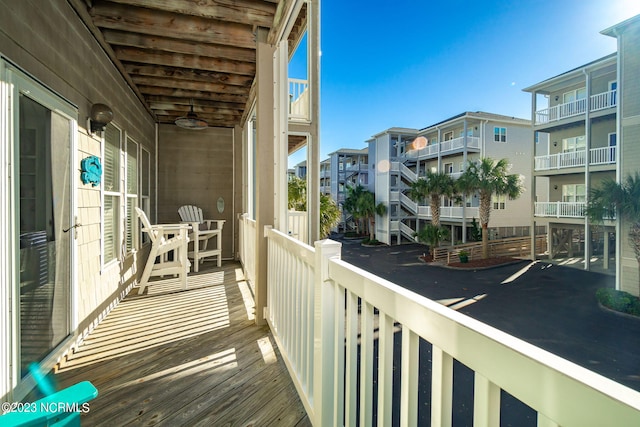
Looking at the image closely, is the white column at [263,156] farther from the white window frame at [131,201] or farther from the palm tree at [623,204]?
the palm tree at [623,204]

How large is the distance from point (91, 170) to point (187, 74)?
1922 mm

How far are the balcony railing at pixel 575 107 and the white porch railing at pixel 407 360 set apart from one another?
45.3 ft

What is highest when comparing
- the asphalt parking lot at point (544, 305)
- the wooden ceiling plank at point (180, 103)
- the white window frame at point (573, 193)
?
the wooden ceiling plank at point (180, 103)

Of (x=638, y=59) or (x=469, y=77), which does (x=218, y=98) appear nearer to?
(x=638, y=59)

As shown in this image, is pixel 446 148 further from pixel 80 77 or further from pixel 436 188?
pixel 80 77

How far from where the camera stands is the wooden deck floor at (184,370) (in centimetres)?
172

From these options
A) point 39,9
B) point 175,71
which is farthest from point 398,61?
point 39,9

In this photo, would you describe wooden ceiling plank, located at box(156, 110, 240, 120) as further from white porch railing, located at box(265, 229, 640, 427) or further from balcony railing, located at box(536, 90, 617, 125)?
balcony railing, located at box(536, 90, 617, 125)

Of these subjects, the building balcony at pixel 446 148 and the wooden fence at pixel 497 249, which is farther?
the building balcony at pixel 446 148

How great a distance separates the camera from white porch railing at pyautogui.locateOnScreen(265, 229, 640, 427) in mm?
457

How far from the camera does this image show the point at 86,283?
2.73 metres

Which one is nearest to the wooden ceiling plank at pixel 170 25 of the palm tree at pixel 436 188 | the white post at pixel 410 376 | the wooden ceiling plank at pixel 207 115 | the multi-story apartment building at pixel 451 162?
the wooden ceiling plank at pixel 207 115

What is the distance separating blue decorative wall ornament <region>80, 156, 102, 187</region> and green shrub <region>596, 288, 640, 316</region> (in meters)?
10.4

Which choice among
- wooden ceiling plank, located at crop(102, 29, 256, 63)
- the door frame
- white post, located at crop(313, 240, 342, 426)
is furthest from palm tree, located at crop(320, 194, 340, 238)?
white post, located at crop(313, 240, 342, 426)
